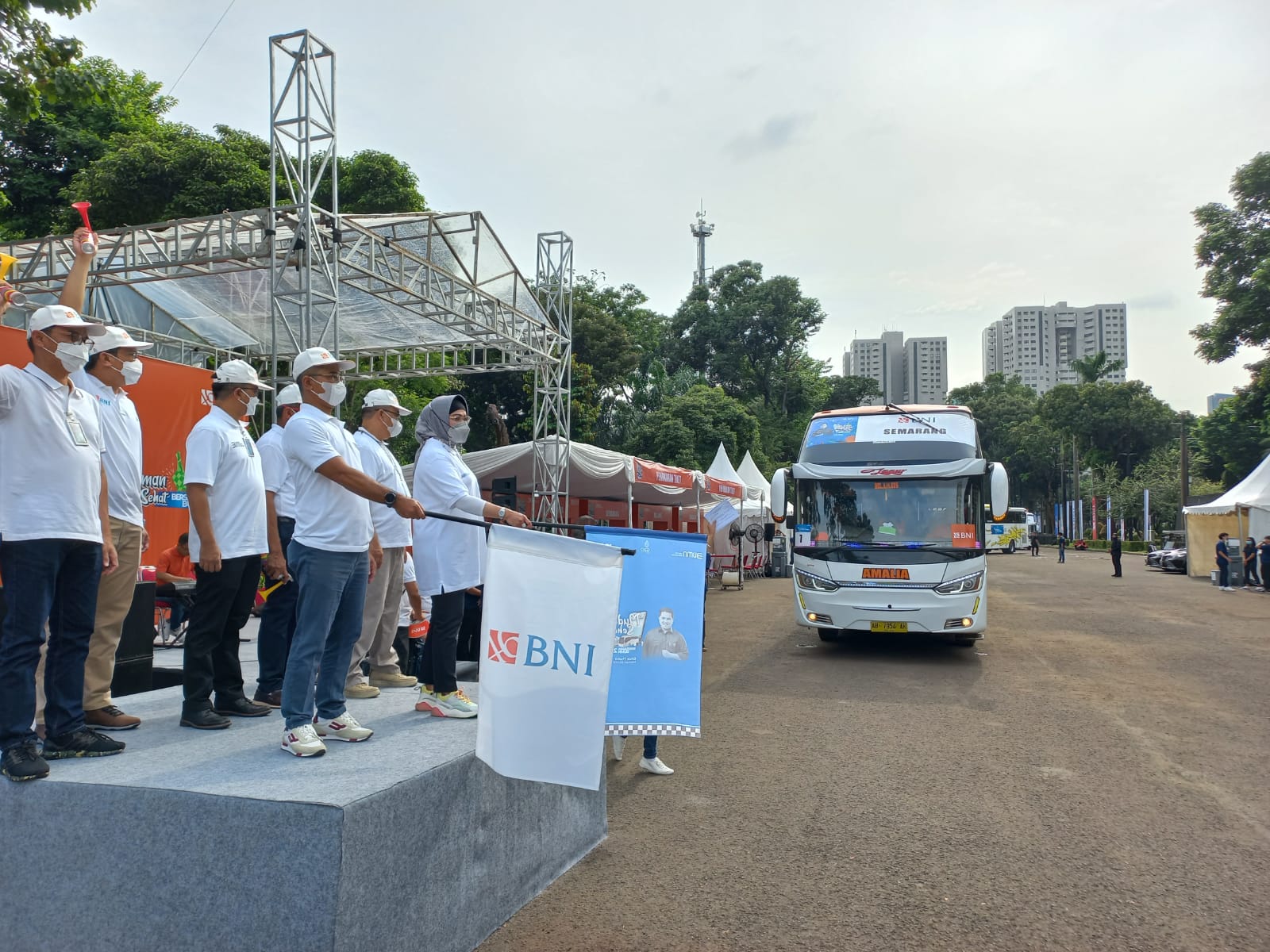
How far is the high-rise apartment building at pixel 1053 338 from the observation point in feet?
439

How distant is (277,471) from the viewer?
5137 mm

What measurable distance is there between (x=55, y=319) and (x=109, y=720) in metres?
1.73

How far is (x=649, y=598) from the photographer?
494 cm

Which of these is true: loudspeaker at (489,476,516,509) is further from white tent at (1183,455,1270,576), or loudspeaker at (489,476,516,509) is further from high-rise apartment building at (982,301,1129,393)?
high-rise apartment building at (982,301,1129,393)

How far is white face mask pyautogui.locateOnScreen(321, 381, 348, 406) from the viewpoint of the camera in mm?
3877

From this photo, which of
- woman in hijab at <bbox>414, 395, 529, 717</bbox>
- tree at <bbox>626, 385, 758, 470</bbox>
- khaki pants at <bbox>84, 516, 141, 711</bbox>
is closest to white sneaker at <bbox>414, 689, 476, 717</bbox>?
woman in hijab at <bbox>414, 395, 529, 717</bbox>

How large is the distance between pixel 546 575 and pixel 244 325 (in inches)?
577

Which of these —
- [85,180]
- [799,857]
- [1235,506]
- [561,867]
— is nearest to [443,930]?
[561,867]

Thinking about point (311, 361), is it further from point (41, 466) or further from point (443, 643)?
point (443, 643)

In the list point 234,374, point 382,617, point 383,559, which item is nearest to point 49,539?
point 234,374

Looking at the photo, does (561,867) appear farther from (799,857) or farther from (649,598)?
(649,598)

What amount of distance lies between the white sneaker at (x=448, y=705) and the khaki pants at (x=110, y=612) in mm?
1360

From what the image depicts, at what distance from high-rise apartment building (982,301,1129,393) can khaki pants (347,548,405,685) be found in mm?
140383

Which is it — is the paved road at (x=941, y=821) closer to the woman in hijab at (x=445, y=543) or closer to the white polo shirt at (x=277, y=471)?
the woman in hijab at (x=445, y=543)
